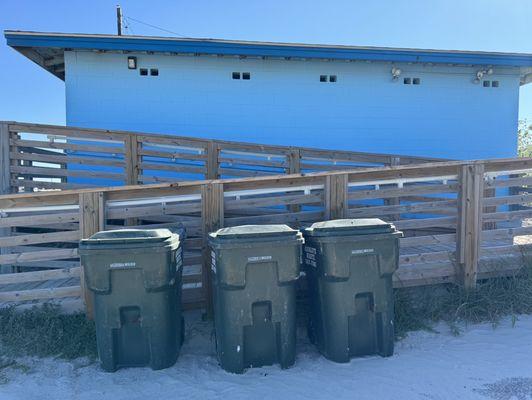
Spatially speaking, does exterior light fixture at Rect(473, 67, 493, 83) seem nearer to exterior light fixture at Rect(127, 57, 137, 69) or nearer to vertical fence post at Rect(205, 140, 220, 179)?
vertical fence post at Rect(205, 140, 220, 179)

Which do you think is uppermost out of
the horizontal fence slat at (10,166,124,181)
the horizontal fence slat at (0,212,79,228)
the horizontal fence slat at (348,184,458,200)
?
the horizontal fence slat at (10,166,124,181)

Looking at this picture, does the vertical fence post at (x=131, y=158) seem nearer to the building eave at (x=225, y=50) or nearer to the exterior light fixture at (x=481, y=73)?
the building eave at (x=225, y=50)

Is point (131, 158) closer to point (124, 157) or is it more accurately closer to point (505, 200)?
point (124, 157)

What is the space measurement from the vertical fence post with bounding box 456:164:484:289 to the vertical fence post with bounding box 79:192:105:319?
155 inches

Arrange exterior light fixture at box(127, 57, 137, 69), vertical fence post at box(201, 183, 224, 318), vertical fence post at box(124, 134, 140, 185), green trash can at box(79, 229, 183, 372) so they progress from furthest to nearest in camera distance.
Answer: exterior light fixture at box(127, 57, 137, 69) < vertical fence post at box(124, 134, 140, 185) < vertical fence post at box(201, 183, 224, 318) < green trash can at box(79, 229, 183, 372)

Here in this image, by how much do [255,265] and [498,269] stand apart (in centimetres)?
309

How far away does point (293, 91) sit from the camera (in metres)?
8.16

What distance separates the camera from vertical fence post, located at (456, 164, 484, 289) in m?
4.23

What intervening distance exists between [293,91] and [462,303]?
560 centimetres

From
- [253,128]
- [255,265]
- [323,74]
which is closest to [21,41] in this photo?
[253,128]

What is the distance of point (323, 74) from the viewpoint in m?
8.25

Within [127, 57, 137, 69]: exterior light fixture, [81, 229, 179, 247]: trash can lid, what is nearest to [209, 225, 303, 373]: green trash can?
[81, 229, 179, 247]: trash can lid

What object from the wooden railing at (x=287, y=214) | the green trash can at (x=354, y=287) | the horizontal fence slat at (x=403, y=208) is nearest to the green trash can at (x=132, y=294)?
the wooden railing at (x=287, y=214)

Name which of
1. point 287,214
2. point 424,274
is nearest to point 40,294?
point 287,214
